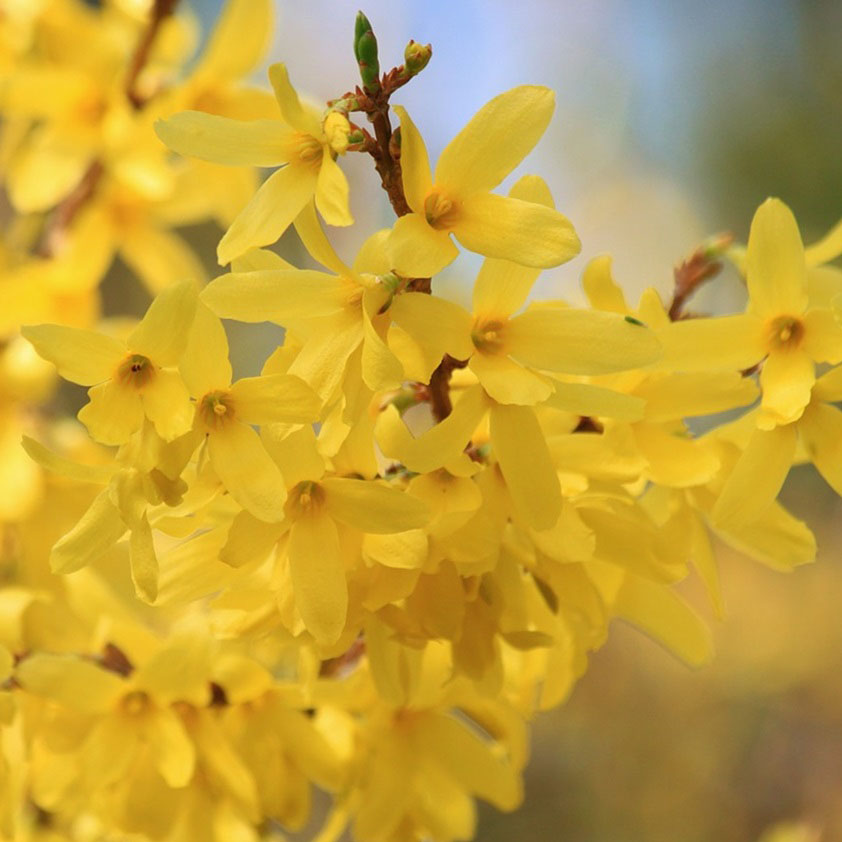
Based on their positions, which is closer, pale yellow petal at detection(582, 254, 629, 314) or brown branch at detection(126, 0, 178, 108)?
pale yellow petal at detection(582, 254, 629, 314)

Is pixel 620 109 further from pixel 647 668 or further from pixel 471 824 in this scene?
pixel 471 824

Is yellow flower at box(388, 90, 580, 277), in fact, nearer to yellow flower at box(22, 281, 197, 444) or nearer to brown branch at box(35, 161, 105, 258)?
yellow flower at box(22, 281, 197, 444)

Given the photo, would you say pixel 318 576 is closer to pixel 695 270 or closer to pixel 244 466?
pixel 244 466

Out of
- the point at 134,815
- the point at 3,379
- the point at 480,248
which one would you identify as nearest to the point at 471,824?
the point at 134,815

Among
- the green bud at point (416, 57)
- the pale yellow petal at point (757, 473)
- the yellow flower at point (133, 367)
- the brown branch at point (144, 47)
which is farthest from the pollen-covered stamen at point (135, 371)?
the brown branch at point (144, 47)

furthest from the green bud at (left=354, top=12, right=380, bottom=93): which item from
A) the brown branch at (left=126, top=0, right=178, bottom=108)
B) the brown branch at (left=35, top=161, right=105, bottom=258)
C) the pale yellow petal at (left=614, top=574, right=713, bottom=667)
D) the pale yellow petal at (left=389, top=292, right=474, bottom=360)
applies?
the brown branch at (left=35, top=161, right=105, bottom=258)

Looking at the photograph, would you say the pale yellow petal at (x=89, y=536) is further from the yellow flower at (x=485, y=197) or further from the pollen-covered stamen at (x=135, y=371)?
the yellow flower at (x=485, y=197)

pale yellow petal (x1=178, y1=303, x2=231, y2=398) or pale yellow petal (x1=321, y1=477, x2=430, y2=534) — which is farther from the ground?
pale yellow petal (x1=178, y1=303, x2=231, y2=398)
